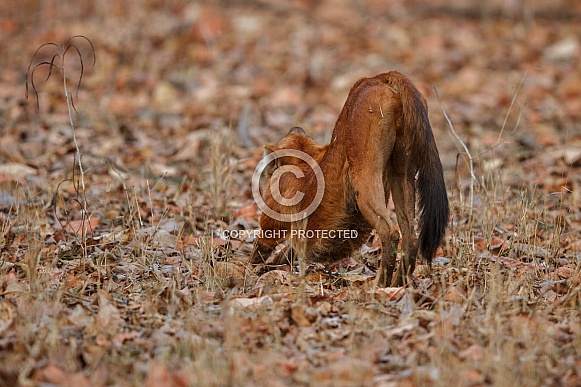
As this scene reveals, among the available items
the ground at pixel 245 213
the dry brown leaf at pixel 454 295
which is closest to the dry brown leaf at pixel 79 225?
the ground at pixel 245 213

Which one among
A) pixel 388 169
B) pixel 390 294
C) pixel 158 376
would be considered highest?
pixel 388 169

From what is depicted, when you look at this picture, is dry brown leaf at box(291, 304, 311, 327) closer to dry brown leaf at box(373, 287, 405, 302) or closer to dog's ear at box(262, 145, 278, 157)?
dry brown leaf at box(373, 287, 405, 302)

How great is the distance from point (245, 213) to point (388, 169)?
2.01m

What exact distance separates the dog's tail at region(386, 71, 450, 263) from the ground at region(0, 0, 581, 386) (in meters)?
0.34

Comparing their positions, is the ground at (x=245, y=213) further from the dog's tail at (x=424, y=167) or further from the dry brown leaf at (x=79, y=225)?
the dog's tail at (x=424, y=167)

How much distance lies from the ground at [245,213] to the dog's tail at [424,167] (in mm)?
343

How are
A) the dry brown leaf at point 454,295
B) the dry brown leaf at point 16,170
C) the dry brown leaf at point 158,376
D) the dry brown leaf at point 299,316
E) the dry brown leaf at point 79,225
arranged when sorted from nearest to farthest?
the dry brown leaf at point 158,376, the dry brown leaf at point 299,316, the dry brown leaf at point 454,295, the dry brown leaf at point 79,225, the dry brown leaf at point 16,170

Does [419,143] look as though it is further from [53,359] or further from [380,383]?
[53,359]

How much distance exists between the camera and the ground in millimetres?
3799

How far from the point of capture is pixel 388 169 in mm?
4848

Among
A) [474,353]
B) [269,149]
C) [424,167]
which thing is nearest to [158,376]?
[474,353]

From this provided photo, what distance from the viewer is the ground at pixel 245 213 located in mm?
3799

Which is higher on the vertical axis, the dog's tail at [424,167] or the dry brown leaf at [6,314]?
the dog's tail at [424,167]

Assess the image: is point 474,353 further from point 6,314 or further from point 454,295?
point 6,314
